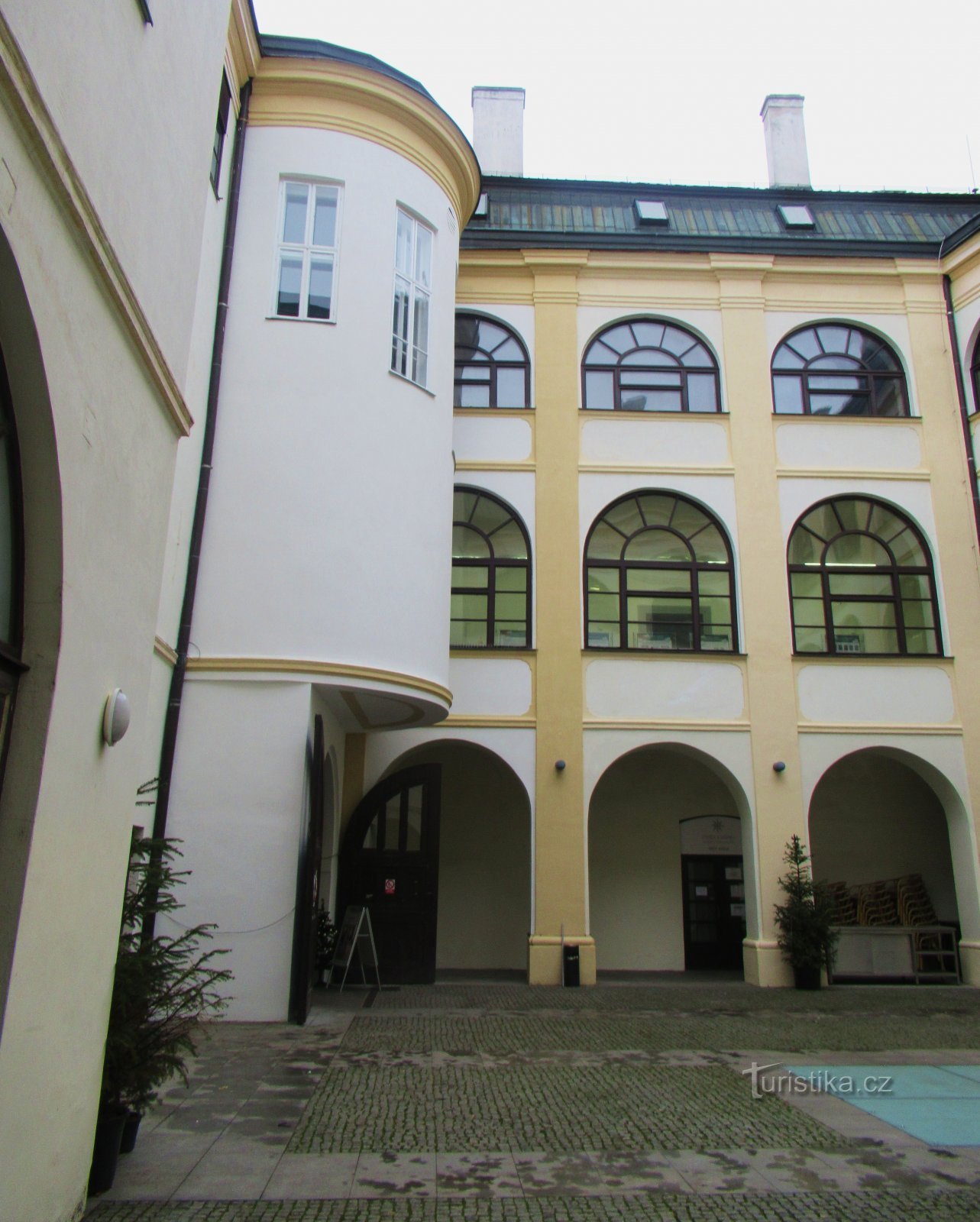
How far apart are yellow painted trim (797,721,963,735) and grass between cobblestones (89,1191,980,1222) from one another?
929 centimetres

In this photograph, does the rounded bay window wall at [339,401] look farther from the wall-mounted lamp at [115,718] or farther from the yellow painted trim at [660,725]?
the wall-mounted lamp at [115,718]

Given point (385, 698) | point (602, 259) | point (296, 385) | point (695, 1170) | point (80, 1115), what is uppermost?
point (602, 259)

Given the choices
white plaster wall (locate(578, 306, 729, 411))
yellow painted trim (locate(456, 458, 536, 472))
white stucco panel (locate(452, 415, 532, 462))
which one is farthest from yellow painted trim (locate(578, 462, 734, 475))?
white plaster wall (locate(578, 306, 729, 411))

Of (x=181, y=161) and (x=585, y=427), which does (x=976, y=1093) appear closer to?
(x=181, y=161)

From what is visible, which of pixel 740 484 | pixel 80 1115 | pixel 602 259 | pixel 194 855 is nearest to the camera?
pixel 80 1115

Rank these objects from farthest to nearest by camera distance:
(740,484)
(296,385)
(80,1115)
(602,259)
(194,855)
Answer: (602,259) → (740,484) → (296,385) → (194,855) → (80,1115)

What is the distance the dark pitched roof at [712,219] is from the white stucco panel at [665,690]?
721 cm

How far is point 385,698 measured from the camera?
34.9 ft

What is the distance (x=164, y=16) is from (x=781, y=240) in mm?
13064

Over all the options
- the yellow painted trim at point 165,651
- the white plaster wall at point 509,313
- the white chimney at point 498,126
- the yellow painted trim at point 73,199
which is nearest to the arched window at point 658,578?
the white plaster wall at point 509,313

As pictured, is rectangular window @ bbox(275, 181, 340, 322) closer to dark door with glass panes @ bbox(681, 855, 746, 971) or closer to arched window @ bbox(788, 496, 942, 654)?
arched window @ bbox(788, 496, 942, 654)

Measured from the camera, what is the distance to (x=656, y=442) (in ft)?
49.4

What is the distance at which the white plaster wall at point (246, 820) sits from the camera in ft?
31.0


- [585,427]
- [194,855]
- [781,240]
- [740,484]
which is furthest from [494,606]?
[781,240]
